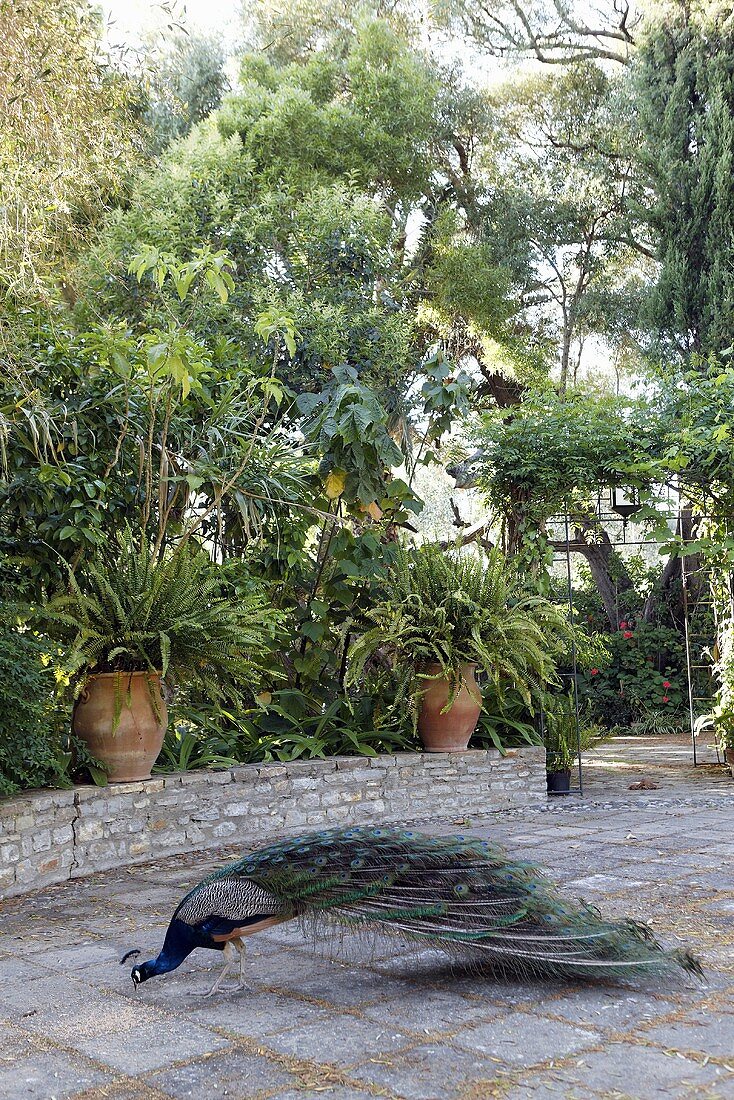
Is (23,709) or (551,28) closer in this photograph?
(23,709)

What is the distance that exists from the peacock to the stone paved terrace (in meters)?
0.12

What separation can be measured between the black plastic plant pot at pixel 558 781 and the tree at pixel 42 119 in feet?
15.7

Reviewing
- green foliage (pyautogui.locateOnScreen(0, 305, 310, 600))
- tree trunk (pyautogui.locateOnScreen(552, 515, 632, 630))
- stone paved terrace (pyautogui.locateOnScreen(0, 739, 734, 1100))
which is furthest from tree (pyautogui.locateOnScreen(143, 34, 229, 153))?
stone paved terrace (pyautogui.locateOnScreen(0, 739, 734, 1100))

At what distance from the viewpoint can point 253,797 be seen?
241 inches

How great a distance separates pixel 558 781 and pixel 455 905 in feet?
15.3

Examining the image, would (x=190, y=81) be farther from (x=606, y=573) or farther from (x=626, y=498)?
(x=606, y=573)

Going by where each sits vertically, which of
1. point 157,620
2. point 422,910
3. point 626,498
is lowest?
point 422,910

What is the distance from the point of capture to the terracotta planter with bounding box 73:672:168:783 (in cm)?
559

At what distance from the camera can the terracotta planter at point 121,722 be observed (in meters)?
5.59

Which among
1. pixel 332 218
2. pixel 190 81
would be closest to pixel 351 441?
pixel 332 218

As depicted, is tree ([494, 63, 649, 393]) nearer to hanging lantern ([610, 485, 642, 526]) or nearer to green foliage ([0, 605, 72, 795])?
hanging lantern ([610, 485, 642, 526])

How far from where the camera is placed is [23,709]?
4859 millimetres

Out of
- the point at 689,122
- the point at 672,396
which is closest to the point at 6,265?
the point at 672,396

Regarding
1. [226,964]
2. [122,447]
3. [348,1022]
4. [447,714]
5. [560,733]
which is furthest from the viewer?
[560,733]
